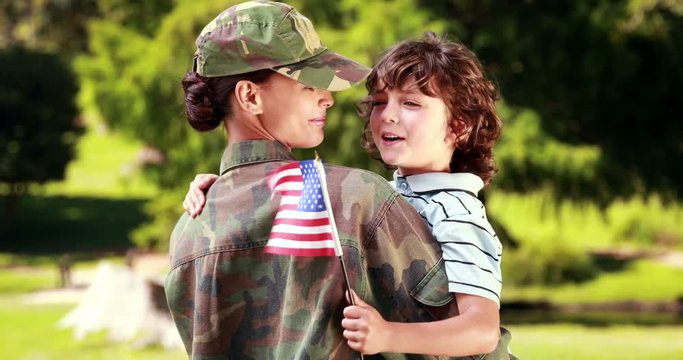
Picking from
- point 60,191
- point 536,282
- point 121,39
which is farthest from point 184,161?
point 60,191

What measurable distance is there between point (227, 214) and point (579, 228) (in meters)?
24.9

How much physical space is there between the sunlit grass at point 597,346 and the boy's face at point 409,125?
822 cm

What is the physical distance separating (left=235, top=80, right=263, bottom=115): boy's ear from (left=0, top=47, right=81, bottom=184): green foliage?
75.9ft

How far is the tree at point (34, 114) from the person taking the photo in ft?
→ 80.3

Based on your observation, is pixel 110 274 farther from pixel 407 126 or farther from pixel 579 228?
pixel 579 228

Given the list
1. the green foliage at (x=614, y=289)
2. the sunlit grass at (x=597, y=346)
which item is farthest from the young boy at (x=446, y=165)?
the green foliage at (x=614, y=289)

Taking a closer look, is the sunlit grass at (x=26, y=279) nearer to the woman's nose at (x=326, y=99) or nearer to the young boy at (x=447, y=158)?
the young boy at (x=447, y=158)

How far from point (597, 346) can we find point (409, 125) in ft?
33.7

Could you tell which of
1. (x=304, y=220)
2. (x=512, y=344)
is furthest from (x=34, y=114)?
(x=304, y=220)

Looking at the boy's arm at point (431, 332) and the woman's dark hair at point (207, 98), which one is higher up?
the woman's dark hair at point (207, 98)

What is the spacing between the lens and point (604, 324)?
715 inches

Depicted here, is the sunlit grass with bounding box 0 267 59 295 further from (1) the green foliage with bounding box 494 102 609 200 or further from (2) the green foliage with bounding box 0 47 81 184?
(1) the green foliage with bounding box 494 102 609 200

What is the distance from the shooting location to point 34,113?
2477 cm

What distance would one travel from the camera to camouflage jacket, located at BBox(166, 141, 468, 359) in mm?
1957
